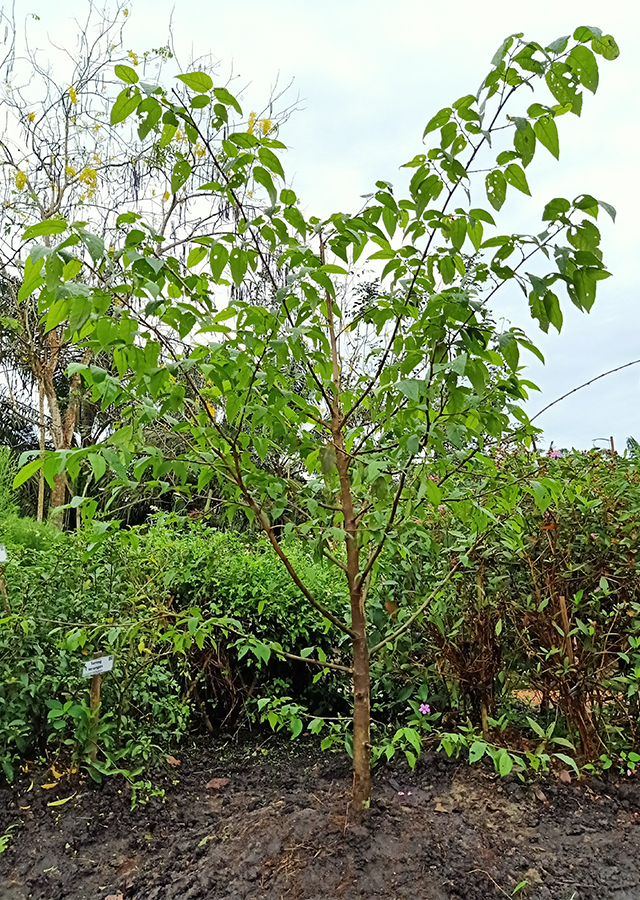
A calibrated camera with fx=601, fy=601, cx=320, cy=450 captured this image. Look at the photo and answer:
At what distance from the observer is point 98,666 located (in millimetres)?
1919

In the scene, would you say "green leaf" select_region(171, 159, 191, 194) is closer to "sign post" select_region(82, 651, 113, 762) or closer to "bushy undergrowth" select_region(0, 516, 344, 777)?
"bushy undergrowth" select_region(0, 516, 344, 777)

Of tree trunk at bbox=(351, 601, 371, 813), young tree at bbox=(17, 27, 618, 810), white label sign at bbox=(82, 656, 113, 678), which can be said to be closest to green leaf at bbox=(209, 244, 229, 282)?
young tree at bbox=(17, 27, 618, 810)

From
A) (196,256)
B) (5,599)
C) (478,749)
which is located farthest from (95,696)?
(196,256)

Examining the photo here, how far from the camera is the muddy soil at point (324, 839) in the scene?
5.00 ft

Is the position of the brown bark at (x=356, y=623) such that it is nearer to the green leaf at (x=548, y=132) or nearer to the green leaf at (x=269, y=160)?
the green leaf at (x=269, y=160)

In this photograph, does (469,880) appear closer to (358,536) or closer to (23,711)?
(358,536)

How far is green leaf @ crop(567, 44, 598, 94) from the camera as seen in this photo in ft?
3.17

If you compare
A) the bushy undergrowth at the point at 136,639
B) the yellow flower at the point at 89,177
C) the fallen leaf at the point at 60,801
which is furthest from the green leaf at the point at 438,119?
the yellow flower at the point at 89,177

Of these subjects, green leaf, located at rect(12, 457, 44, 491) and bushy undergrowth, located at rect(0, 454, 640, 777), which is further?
bushy undergrowth, located at rect(0, 454, 640, 777)

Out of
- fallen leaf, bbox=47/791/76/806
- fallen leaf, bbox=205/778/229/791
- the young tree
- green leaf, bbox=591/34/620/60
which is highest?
green leaf, bbox=591/34/620/60

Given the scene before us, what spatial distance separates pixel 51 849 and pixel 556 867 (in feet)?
4.61

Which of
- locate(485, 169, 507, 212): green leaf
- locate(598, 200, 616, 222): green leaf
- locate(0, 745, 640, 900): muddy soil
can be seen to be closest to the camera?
locate(598, 200, 616, 222): green leaf

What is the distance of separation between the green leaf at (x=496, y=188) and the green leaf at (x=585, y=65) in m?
0.20

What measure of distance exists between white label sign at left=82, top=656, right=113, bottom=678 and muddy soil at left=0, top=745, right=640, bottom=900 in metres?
0.39
